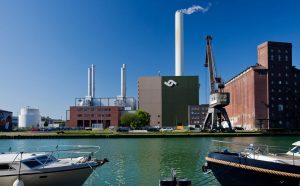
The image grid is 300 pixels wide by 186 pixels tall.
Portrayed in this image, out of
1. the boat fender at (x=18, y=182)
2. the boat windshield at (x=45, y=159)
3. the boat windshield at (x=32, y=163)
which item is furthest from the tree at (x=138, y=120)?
the boat fender at (x=18, y=182)

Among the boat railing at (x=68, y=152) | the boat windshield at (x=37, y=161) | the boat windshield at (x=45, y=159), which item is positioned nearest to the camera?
the boat windshield at (x=37, y=161)

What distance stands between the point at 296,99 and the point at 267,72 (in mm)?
19124

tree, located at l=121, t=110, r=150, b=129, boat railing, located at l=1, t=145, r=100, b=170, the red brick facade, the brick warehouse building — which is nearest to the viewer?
boat railing, located at l=1, t=145, r=100, b=170

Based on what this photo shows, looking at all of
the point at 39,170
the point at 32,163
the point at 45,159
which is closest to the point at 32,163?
the point at 32,163

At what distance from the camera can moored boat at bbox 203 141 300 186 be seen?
22.3m

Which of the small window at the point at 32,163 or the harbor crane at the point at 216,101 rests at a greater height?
the harbor crane at the point at 216,101

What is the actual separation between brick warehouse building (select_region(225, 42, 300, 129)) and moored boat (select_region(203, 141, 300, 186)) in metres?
142

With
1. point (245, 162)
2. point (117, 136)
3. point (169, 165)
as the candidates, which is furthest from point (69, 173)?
point (117, 136)

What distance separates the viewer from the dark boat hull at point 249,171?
22.2m

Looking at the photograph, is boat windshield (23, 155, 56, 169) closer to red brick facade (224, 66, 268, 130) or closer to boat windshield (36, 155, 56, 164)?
boat windshield (36, 155, 56, 164)

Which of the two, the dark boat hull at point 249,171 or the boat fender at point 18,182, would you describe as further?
the boat fender at point 18,182

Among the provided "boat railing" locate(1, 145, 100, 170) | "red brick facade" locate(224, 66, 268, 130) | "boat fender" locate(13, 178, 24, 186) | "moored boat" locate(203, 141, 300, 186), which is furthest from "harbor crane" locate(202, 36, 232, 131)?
"boat fender" locate(13, 178, 24, 186)

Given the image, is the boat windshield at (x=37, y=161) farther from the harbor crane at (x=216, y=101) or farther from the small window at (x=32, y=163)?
the harbor crane at (x=216, y=101)

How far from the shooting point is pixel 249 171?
2377cm
